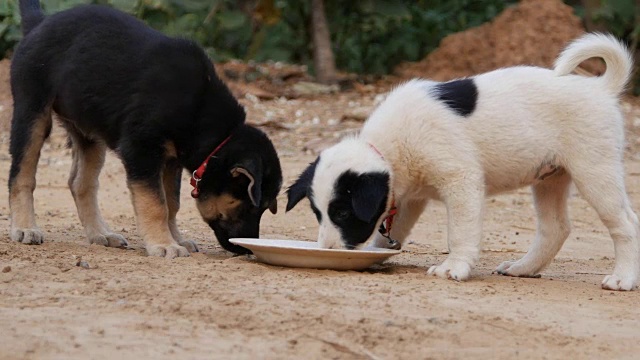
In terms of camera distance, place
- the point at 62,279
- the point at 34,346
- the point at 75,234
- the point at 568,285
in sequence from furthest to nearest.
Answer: the point at 75,234 → the point at 568,285 → the point at 62,279 → the point at 34,346

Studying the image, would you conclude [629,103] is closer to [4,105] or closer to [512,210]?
[512,210]

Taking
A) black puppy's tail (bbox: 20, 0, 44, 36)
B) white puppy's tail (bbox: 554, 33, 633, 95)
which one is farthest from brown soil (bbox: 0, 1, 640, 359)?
black puppy's tail (bbox: 20, 0, 44, 36)

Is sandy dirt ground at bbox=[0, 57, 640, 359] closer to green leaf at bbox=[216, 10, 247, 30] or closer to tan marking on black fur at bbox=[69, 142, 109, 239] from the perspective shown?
tan marking on black fur at bbox=[69, 142, 109, 239]

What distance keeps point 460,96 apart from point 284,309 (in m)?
2.09

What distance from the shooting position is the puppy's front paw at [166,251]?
254 inches

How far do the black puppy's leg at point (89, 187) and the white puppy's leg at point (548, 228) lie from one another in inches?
105

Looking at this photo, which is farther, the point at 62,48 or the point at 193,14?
the point at 193,14

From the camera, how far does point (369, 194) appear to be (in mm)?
5871

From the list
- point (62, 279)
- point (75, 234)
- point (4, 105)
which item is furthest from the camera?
point (4, 105)

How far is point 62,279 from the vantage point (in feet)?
17.4

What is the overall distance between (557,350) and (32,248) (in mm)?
3415

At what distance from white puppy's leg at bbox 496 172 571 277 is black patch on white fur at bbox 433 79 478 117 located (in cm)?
82

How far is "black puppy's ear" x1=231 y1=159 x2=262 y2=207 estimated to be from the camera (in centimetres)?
631

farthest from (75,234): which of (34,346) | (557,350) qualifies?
(557,350)
